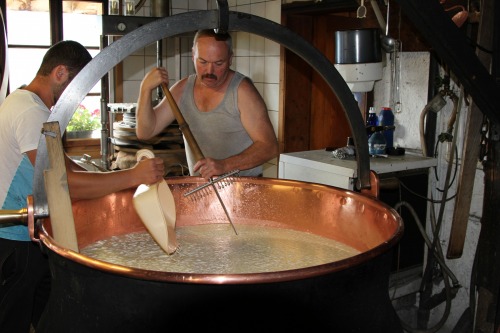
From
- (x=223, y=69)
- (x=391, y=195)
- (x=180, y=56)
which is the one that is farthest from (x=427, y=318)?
(x=180, y=56)

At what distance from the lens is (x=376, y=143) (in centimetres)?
294

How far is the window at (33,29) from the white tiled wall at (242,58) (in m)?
0.43

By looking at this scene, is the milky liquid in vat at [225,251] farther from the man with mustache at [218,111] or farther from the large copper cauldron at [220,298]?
the man with mustache at [218,111]

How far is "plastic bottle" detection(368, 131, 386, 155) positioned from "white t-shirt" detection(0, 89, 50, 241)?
1658 millimetres

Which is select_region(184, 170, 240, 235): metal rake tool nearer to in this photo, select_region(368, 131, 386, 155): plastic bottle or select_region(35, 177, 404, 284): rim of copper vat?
select_region(35, 177, 404, 284): rim of copper vat

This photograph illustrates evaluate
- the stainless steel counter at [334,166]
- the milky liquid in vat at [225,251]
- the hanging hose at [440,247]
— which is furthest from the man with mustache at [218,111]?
the hanging hose at [440,247]

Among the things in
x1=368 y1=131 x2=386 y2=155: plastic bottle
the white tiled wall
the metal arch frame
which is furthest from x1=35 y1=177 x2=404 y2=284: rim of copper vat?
the white tiled wall

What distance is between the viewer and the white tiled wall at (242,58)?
428cm

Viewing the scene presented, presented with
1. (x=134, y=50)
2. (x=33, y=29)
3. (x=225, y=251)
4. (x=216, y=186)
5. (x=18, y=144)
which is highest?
(x=33, y=29)

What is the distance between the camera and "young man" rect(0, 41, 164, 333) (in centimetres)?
188

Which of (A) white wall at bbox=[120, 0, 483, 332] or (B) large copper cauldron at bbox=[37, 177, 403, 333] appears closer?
(B) large copper cauldron at bbox=[37, 177, 403, 333]

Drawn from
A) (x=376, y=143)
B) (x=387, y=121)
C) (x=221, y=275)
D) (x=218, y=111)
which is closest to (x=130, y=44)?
(x=221, y=275)

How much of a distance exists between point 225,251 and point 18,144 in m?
0.85

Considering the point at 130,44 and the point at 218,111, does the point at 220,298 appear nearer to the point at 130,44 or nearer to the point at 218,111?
the point at 130,44
